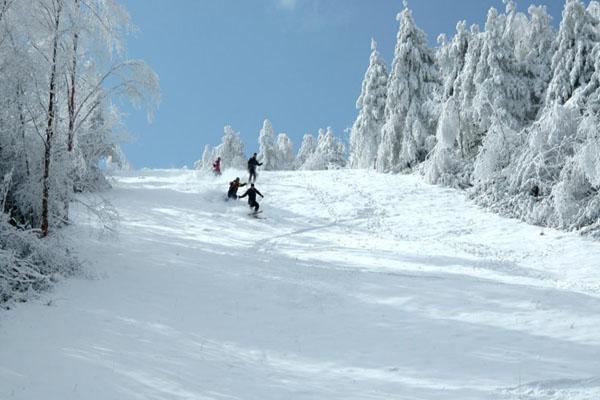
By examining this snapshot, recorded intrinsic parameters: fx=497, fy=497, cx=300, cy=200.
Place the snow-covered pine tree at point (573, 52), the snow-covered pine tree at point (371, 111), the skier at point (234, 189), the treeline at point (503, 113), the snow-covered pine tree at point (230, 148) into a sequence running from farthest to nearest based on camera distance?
the snow-covered pine tree at point (230, 148) → the snow-covered pine tree at point (371, 111) → the skier at point (234, 189) → the snow-covered pine tree at point (573, 52) → the treeline at point (503, 113)

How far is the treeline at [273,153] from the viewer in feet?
192

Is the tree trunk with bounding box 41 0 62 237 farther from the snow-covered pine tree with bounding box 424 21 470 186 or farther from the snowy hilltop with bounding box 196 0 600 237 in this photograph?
the snow-covered pine tree with bounding box 424 21 470 186

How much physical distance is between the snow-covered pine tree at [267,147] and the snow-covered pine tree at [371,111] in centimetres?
2109

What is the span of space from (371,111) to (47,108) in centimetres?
2937

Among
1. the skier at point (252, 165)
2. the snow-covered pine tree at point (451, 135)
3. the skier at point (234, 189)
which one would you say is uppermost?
the snow-covered pine tree at point (451, 135)

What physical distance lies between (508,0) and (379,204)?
1682cm

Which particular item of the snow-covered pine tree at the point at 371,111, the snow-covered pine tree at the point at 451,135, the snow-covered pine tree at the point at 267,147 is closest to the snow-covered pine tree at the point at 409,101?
the snow-covered pine tree at the point at 451,135

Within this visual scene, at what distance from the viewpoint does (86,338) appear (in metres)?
8.43

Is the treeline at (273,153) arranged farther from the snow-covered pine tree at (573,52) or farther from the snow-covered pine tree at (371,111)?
the snow-covered pine tree at (573,52)

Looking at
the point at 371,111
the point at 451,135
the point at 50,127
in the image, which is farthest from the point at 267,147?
the point at 50,127

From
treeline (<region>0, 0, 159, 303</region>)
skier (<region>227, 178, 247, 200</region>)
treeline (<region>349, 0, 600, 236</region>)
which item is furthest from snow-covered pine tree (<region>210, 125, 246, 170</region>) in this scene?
treeline (<region>0, 0, 159, 303</region>)

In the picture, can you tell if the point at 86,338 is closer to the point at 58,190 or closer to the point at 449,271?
the point at 58,190

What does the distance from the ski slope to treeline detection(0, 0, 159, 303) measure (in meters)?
1.40

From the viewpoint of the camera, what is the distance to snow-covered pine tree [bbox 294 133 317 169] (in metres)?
73.4
